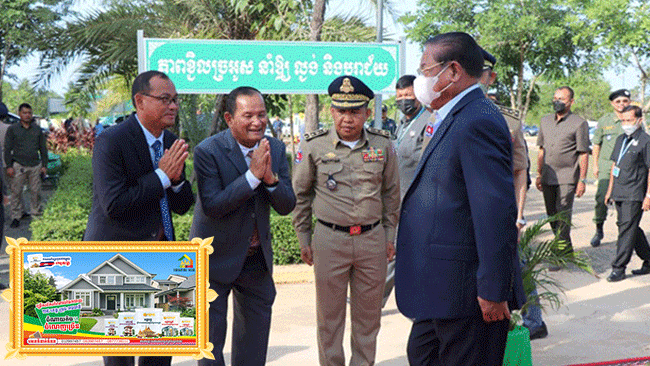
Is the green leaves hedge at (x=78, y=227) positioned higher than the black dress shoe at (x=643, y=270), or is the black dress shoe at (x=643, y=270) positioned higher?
the green leaves hedge at (x=78, y=227)

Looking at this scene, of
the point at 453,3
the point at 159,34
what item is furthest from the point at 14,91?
the point at 159,34

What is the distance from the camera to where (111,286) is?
9.54 ft

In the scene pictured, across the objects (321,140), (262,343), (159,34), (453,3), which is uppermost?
(453,3)

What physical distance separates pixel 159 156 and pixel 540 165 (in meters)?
5.63

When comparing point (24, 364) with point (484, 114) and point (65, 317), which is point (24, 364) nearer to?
point (65, 317)

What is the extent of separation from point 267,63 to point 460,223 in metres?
4.92

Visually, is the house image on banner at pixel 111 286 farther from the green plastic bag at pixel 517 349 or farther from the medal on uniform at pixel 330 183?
the green plastic bag at pixel 517 349

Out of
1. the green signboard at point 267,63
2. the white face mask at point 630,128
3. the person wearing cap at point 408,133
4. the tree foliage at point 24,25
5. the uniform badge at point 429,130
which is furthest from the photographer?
the tree foliage at point 24,25

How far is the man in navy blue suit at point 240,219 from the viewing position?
12.3 ft

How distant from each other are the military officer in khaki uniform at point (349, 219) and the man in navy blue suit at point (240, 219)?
20.4 inches

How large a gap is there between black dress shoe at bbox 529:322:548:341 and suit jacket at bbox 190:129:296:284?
7.97 feet

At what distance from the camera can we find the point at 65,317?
9.62 feet

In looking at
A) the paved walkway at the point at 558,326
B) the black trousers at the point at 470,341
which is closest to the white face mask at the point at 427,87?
the black trousers at the point at 470,341

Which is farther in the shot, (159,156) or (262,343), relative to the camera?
(262,343)
